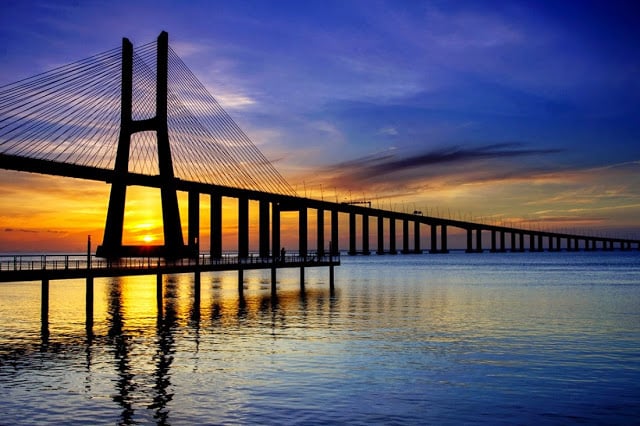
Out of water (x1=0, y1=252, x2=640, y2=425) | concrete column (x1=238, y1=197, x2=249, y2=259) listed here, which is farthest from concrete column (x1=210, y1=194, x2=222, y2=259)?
water (x1=0, y1=252, x2=640, y2=425)

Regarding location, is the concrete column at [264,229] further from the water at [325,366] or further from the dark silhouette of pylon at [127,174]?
the water at [325,366]

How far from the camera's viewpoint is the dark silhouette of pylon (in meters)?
71.8

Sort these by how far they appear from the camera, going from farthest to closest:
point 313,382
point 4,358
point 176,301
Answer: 1. point 176,301
2. point 4,358
3. point 313,382

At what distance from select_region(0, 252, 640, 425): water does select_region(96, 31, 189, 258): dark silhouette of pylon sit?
28202 mm

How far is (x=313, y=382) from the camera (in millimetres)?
20469

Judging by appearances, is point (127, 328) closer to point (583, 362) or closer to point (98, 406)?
point (98, 406)

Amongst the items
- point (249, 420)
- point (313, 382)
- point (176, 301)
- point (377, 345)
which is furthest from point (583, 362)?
point (176, 301)

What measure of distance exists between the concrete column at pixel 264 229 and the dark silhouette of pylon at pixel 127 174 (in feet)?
92.7

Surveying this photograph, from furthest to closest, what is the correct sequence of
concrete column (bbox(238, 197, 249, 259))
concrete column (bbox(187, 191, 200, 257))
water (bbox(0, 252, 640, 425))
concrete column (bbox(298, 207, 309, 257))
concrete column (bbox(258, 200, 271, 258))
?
concrete column (bbox(298, 207, 309, 257))
concrete column (bbox(258, 200, 271, 258))
concrete column (bbox(238, 197, 249, 259))
concrete column (bbox(187, 191, 200, 257))
water (bbox(0, 252, 640, 425))

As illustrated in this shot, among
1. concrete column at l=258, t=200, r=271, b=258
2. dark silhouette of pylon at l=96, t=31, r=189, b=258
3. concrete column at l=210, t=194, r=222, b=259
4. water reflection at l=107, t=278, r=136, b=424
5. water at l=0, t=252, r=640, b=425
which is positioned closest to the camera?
water at l=0, t=252, r=640, b=425

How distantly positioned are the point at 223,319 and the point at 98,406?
68.1 ft

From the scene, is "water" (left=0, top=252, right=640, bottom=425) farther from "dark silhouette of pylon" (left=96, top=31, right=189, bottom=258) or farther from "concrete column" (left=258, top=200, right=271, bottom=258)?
"concrete column" (left=258, top=200, right=271, bottom=258)

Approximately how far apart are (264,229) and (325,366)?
271 feet

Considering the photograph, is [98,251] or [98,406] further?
[98,251]
